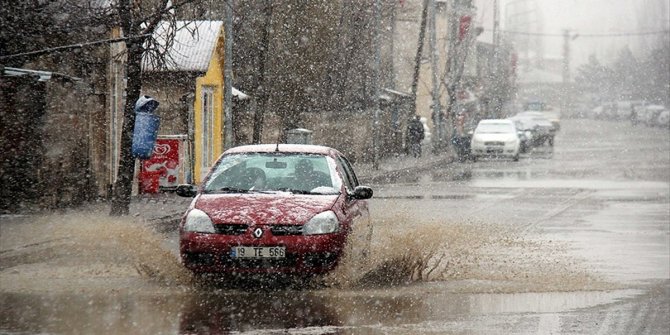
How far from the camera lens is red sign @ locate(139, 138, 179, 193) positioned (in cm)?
2670

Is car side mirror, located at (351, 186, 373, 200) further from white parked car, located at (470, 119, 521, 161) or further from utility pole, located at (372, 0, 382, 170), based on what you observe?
white parked car, located at (470, 119, 521, 161)

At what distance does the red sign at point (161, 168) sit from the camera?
87.6 ft

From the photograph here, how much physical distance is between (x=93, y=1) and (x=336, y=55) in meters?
22.0

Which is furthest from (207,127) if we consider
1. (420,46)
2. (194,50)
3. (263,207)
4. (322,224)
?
(322,224)

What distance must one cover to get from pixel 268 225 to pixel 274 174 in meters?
1.58

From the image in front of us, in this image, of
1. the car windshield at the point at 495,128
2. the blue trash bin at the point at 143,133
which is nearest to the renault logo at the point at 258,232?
the blue trash bin at the point at 143,133

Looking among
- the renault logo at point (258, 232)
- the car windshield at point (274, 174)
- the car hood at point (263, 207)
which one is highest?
the car windshield at point (274, 174)

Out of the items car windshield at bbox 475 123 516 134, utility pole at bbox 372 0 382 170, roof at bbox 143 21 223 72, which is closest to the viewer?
roof at bbox 143 21 223 72

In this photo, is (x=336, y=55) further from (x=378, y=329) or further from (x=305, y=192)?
(x=378, y=329)

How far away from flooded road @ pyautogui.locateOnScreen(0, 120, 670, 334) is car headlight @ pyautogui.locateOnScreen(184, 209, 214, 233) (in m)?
0.56

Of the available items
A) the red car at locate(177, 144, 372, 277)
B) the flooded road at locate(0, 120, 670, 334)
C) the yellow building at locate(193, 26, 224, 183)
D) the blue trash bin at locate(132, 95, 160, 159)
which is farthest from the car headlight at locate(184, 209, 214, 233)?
the yellow building at locate(193, 26, 224, 183)

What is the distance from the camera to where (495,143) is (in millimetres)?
50062

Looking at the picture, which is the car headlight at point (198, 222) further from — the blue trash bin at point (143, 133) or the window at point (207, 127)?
the window at point (207, 127)

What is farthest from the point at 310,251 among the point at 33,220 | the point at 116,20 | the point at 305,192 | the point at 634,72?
the point at 634,72
